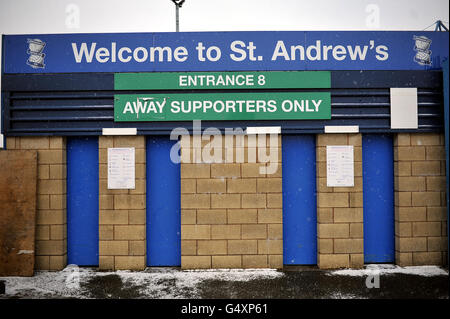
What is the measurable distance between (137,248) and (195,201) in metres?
1.20

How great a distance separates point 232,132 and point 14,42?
12.5 feet

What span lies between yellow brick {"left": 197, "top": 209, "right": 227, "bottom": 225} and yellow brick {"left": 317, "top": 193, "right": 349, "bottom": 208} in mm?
1575

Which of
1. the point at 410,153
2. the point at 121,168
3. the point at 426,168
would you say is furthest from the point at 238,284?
the point at 426,168

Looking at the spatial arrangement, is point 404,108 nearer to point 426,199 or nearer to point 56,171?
point 426,199

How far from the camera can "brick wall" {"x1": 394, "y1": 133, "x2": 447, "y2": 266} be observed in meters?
5.20

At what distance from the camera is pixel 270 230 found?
5.17 meters

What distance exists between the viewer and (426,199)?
522 cm

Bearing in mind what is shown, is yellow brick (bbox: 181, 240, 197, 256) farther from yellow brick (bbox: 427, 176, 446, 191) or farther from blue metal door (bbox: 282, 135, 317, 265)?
yellow brick (bbox: 427, 176, 446, 191)

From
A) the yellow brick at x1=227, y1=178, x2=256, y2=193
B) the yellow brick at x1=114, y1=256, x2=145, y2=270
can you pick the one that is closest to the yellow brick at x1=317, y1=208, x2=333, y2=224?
the yellow brick at x1=227, y1=178, x2=256, y2=193
